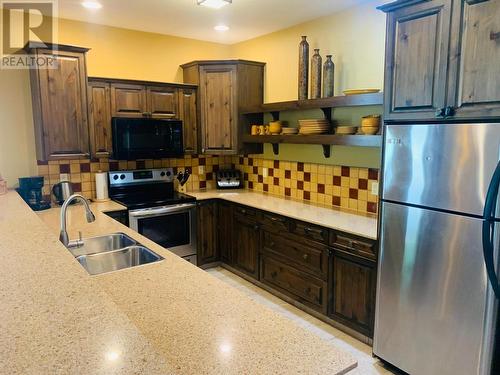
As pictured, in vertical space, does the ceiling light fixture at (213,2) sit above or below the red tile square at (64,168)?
above

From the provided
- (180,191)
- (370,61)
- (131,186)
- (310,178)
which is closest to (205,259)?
(180,191)

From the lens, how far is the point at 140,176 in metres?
4.13

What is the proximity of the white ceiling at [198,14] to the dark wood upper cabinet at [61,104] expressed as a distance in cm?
48

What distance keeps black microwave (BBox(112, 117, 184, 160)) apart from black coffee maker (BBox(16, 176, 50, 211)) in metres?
0.74

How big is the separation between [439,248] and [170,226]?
8.59 ft

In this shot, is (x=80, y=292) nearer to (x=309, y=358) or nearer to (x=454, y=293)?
(x=309, y=358)

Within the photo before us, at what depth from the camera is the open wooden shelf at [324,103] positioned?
2.77 meters

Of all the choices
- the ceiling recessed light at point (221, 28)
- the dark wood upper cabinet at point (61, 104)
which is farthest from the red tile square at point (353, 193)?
the dark wood upper cabinet at point (61, 104)

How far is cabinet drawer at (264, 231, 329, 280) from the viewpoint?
9.83ft

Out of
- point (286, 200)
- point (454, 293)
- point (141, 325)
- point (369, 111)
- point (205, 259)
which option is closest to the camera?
point (141, 325)

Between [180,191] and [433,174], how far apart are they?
9.76 ft

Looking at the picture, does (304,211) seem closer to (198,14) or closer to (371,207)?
(371,207)

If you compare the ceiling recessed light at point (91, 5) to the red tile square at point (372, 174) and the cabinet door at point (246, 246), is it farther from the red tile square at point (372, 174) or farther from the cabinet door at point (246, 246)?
the red tile square at point (372, 174)

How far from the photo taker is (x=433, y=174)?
210cm
